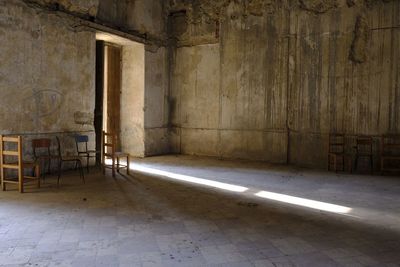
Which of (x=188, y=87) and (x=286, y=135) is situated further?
(x=188, y=87)

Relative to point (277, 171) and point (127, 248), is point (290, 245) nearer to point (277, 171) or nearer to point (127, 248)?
point (127, 248)

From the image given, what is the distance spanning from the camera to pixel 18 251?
131 inches

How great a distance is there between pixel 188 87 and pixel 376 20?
538 centimetres

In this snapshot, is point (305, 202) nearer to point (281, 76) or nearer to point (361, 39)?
point (281, 76)

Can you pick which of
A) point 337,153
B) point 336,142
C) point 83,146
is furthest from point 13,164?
point 336,142

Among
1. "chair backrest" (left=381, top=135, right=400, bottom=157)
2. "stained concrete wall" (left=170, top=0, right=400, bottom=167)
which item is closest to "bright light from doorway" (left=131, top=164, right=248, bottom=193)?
"stained concrete wall" (left=170, top=0, right=400, bottom=167)

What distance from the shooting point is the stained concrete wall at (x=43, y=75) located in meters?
6.43

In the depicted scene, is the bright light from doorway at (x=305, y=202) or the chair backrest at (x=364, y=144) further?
the chair backrest at (x=364, y=144)

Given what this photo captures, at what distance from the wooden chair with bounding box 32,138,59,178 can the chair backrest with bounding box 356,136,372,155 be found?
6.53 metres

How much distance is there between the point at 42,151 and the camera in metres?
7.07

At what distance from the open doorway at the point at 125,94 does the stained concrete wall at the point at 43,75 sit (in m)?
Answer: 2.11

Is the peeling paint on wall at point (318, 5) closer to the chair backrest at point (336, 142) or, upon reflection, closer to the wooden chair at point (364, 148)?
the chair backrest at point (336, 142)

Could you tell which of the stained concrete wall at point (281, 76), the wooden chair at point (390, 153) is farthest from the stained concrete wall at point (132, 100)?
the wooden chair at point (390, 153)

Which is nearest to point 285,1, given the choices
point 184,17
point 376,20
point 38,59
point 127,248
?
point 376,20
